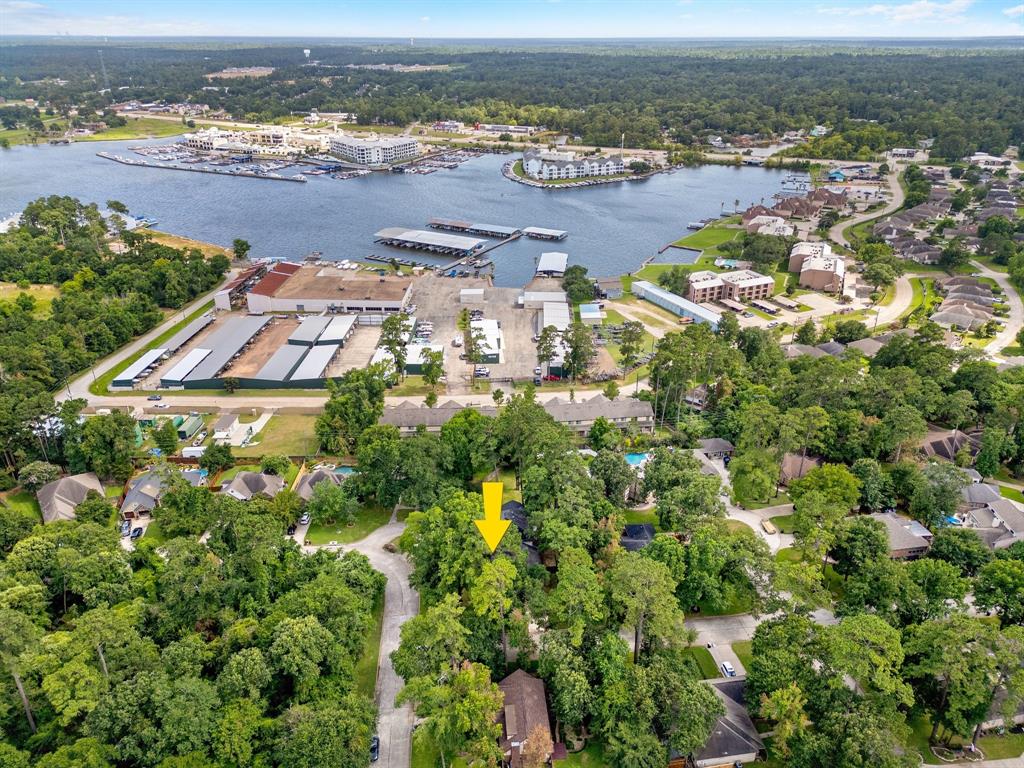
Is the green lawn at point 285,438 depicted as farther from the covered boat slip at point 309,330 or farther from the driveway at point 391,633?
the covered boat slip at point 309,330

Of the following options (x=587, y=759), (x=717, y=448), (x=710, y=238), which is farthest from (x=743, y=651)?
(x=710, y=238)

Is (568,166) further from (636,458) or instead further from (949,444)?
(949,444)

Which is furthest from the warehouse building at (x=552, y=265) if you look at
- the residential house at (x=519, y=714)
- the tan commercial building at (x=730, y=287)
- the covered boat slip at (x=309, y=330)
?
the residential house at (x=519, y=714)

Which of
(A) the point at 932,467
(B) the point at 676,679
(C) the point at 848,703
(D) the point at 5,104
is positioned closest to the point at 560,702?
(B) the point at 676,679

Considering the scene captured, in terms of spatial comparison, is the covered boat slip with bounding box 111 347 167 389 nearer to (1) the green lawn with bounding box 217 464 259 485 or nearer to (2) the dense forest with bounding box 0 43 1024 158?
(1) the green lawn with bounding box 217 464 259 485

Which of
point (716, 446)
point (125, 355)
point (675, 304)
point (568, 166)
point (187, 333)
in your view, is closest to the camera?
point (716, 446)
